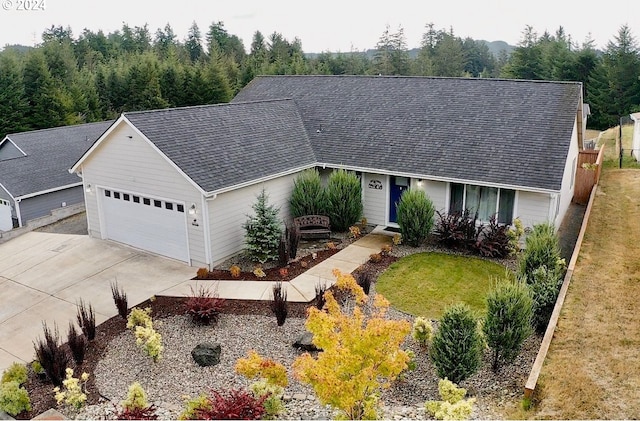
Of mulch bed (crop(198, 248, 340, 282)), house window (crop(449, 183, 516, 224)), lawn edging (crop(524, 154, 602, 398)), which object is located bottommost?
mulch bed (crop(198, 248, 340, 282))

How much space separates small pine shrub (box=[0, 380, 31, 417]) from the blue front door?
11.9m

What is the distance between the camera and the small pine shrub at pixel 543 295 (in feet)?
33.9

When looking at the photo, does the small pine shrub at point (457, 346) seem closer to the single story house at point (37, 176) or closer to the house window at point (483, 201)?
the house window at point (483, 201)

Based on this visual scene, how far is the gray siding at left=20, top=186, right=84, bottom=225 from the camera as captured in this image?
22438mm

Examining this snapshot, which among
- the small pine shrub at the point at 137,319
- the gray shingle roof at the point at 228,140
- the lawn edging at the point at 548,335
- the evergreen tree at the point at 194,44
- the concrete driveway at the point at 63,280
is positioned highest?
the evergreen tree at the point at 194,44

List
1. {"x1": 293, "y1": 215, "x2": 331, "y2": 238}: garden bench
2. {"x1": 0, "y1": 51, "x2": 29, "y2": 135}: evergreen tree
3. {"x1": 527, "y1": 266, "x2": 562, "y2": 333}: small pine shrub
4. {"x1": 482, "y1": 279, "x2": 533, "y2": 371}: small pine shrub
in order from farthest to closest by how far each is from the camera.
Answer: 1. {"x1": 0, "y1": 51, "x2": 29, "y2": 135}: evergreen tree
2. {"x1": 293, "y1": 215, "x2": 331, "y2": 238}: garden bench
3. {"x1": 527, "y1": 266, "x2": 562, "y2": 333}: small pine shrub
4. {"x1": 482, "y1": 279, "x2": 533, "y2": 371}: small pine shrub

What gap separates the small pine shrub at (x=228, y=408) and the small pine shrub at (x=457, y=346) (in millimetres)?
3065

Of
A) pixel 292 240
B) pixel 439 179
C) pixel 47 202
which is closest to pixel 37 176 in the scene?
pixel 47 202

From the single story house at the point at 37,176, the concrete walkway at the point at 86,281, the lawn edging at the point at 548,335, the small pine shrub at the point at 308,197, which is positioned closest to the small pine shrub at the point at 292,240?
the concrete walkway at the point at 86,281

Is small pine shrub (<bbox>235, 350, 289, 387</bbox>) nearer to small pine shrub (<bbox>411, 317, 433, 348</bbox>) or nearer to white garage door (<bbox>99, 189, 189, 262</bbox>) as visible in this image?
small pine shrub (<bbox>411, 317, 433, 348</bbox>)

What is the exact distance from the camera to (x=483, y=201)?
52.1ft

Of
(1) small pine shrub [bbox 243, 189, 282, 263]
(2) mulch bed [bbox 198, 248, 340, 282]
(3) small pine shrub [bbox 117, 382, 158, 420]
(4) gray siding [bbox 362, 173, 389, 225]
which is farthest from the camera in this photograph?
(4) gray siding [bbox 362, 173, 389, 225]

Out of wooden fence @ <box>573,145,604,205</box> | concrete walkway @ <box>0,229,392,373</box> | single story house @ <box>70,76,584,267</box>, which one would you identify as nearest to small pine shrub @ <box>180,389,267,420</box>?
concrete walkway @ <box>0,229,392,373</box>

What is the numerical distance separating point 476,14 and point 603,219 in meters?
10.0
